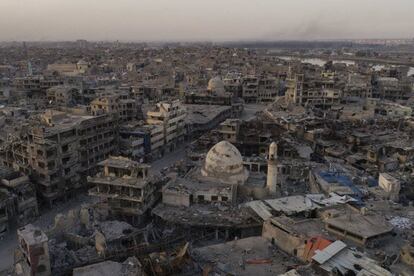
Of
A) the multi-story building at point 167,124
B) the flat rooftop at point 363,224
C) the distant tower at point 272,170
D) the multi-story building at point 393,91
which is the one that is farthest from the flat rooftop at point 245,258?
the multi-story building at point 393,91

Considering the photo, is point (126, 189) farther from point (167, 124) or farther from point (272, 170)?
point (167, 124)

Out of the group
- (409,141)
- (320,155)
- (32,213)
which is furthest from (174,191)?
(409,141)

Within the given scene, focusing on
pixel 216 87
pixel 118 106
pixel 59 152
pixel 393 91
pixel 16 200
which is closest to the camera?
pixel 16 200

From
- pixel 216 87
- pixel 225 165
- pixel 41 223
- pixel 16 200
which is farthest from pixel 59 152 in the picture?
pixel 216 87

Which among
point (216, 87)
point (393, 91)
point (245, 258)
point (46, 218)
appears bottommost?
point (46, 218)

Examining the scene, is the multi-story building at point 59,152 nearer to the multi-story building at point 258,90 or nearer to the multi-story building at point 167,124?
the multi-story building at point 167,124

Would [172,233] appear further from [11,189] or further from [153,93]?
[153,93]

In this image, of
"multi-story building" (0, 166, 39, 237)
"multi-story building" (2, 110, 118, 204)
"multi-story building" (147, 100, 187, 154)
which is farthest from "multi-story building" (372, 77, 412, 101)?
"multi-story building" (0, 166, 39, 237)
